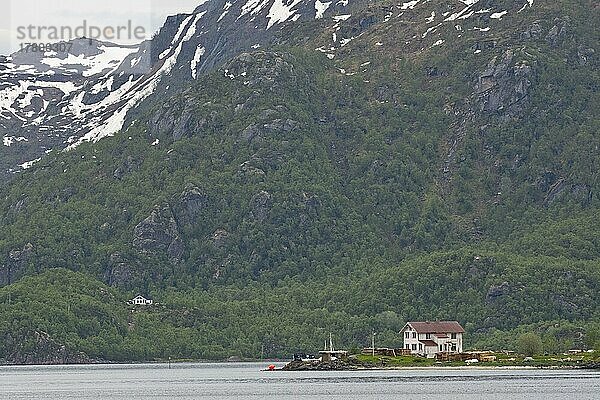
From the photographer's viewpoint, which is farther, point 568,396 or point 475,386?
point 475,386

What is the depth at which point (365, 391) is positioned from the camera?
→ 17512 centimetres

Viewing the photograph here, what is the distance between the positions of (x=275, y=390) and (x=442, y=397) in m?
27.0

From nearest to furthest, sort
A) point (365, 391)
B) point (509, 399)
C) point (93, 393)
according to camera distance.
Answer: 1. point (509, 399)
2. point (365, 391)
3. point (93, 393)

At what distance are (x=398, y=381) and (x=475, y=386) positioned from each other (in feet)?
58.7

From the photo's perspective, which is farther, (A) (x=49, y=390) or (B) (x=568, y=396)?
(A) (x=49, y=390)

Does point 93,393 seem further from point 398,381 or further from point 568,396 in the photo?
point 568,396

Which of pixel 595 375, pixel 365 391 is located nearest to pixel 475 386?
pixel 365 391

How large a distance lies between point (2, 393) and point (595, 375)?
216 feet

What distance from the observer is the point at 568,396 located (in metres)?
159

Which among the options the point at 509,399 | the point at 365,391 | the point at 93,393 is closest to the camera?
the point at 509,399

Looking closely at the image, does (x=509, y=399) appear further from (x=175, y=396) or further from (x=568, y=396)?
(x=175, y=396)

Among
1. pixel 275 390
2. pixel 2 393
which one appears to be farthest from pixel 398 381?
pixel 2 393

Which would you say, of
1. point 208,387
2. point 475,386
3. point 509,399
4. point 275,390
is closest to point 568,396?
point 509,399

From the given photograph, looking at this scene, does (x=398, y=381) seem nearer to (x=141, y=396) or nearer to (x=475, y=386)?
(x=475, y=386)
